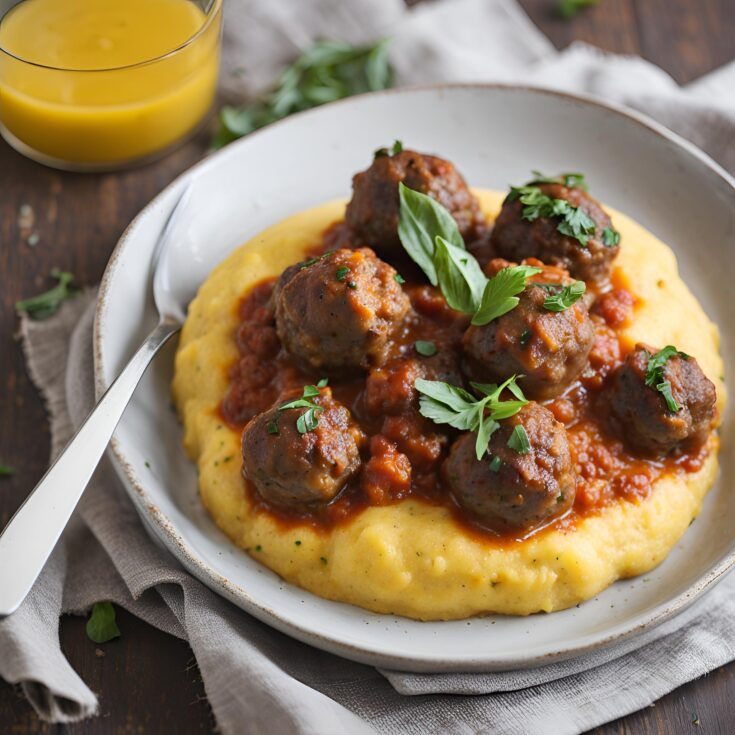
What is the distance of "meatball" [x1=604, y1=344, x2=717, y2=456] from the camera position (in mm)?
5691

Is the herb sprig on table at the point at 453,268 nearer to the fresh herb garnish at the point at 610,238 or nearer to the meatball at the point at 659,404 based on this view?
the meatball at the point at 659,404

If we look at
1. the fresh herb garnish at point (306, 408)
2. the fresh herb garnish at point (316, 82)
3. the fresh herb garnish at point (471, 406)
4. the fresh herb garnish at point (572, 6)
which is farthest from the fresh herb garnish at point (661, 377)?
the fresh herb garnish at point (572, 6)

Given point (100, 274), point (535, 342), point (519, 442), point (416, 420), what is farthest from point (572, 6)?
point (519, 442)

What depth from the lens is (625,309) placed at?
641 centimetres

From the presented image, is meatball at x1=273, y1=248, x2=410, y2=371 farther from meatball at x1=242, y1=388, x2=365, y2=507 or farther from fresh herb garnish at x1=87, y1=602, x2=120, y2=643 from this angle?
fresh herb garnish at x1=87, y1=602, x2=120, y2=643

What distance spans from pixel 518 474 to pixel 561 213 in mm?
1759

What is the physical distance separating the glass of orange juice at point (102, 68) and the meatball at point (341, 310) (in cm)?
260

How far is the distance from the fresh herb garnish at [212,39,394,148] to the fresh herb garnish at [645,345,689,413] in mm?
3886

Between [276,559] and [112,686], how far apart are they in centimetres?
114

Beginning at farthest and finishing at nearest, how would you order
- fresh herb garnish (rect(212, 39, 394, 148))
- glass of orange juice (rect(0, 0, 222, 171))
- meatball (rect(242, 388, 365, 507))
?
1. fresh herb garnish (rect(212, 39, 394, 148))
2. glass of orange juice (rect(0, 0, 222, 171))
3. meatball (rect(242, 388, 365, 507))

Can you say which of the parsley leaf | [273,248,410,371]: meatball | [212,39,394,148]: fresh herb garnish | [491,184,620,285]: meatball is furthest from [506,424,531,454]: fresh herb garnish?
[212,39,394,148]: fresh herb garnish

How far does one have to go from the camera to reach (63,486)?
5.49 meters

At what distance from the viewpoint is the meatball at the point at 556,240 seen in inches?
243

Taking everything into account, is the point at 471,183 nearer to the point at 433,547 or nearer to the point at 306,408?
the point at 306,408
